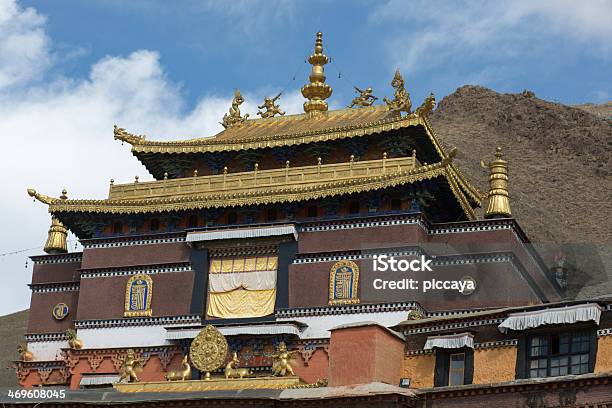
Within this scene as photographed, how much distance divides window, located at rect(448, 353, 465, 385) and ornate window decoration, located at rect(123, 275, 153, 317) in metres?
11.4

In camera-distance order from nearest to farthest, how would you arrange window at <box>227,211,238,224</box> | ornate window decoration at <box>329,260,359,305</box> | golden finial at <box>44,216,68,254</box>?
1. ornate window decoration at <box>329,260,359,305</box>
2. window at <box>227,211,238,224</box>
3. golden finial at <box>44,216,68,254</box>

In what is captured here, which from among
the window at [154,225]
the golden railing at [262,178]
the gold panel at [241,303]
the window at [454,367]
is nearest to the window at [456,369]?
the window at [454,367]

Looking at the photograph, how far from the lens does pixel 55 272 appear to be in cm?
3819

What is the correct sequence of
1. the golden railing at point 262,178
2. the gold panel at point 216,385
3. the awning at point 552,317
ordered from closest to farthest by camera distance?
the awning at point 552,317
the gold panel at point 216,385
the golden railing at point 262,178

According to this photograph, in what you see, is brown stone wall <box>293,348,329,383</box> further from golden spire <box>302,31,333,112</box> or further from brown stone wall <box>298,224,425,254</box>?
golden spire <box>302,31,333,112</box>

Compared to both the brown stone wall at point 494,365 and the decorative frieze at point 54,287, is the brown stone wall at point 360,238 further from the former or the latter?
the decorative frieze at point 54,287

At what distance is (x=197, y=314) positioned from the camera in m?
33.3

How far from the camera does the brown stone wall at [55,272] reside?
37938 millimetres

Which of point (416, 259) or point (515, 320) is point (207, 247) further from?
point (515, 320)

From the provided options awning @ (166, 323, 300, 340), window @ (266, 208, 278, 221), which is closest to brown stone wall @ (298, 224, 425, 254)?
window @ (266, 208, 278, 221)

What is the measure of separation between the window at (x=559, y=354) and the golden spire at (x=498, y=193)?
8538 millimetres

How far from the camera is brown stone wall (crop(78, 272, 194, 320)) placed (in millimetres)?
33781

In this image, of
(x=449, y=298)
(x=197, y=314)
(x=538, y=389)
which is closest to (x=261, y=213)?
(x=197, y=314)

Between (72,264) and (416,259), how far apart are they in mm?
13081
